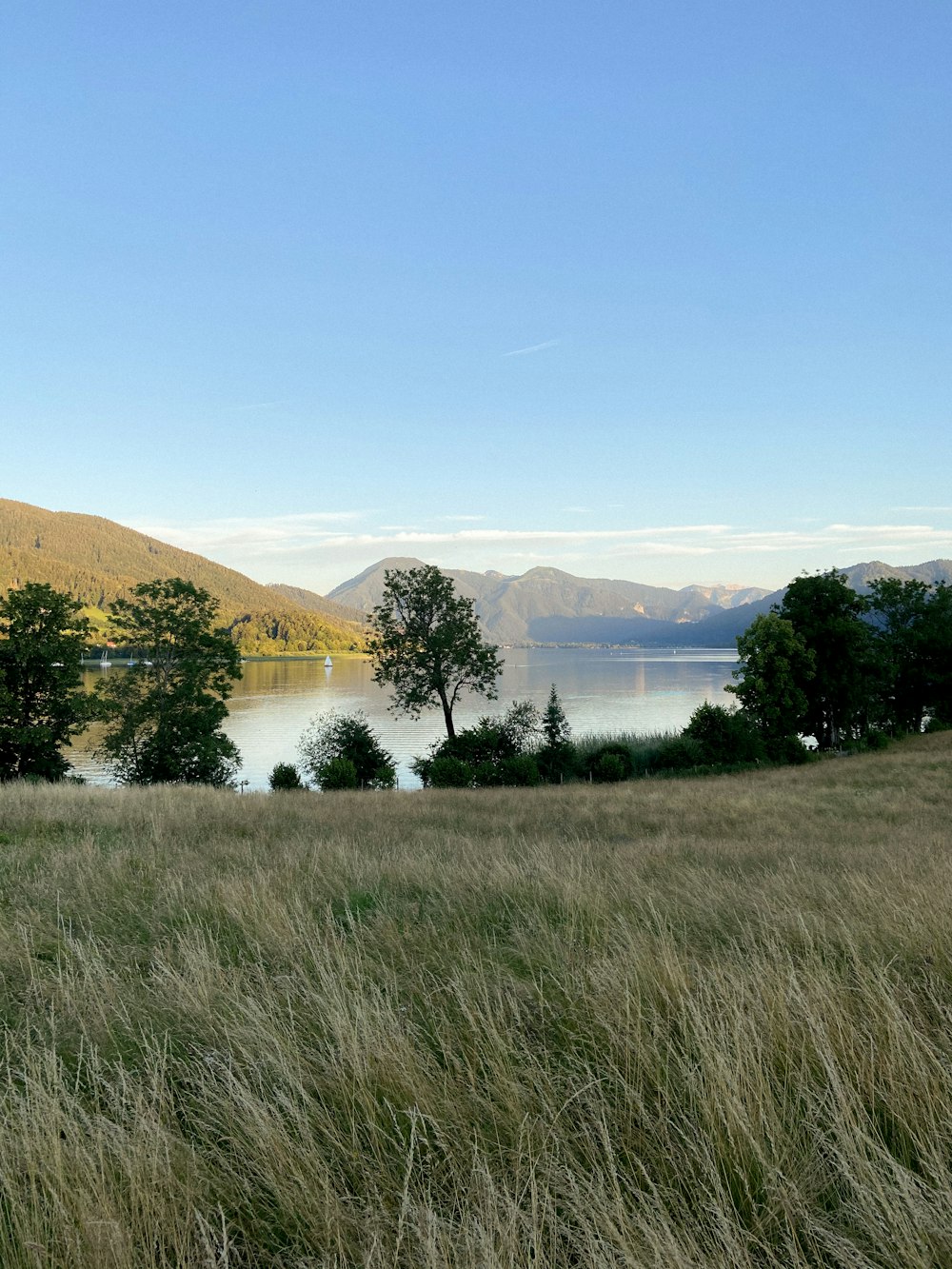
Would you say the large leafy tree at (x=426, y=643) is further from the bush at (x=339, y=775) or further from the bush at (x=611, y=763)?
the bush at (x=339, y=775)

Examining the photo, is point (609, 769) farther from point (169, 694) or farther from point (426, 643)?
point (169, 694)

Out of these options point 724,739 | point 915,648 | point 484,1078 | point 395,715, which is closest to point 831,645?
→ point 724,739

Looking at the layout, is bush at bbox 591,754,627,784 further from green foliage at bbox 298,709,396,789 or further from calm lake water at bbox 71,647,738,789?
calm lake water at bbox 71,647,738,789

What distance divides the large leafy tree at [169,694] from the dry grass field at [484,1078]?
30.9 meters

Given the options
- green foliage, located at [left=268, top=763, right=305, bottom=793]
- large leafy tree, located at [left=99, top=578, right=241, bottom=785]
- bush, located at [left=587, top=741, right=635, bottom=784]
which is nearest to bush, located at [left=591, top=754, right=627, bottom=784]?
bush, located at [left=587, top=741, right=635, bottom=784]

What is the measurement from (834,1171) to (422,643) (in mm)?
37859

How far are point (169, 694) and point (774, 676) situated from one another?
1255 inches

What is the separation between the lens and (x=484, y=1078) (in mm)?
2957

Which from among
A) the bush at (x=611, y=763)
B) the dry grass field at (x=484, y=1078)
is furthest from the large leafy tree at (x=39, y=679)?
the dry grass field at (x=484, y=1078)

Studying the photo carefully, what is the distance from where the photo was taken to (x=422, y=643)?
39.9 m

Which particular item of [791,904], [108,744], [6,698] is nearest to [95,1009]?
[791,904]

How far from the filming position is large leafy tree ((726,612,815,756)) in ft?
131

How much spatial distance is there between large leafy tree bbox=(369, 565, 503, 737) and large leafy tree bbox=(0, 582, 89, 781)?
14299 mm

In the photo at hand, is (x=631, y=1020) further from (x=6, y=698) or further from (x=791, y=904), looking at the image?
(x=6, y=698)
